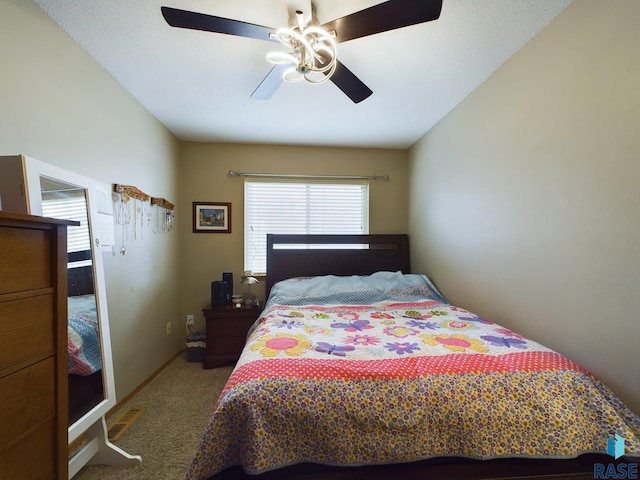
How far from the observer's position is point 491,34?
1.58 meters

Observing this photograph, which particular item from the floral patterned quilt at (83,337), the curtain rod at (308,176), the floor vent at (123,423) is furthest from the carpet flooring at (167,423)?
the curtain rod at (308,176)

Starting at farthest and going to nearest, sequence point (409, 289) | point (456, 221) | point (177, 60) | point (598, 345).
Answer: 1. point (409, 289)
2. point (456, 221)
3. point (177, 60)
4. point (598, 345)

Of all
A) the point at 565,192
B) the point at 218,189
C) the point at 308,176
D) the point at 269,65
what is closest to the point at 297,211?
the point at 308,176

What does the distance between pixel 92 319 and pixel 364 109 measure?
2.47 metres

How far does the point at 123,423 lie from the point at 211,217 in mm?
2032

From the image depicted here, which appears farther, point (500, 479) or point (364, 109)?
point (364, 109)

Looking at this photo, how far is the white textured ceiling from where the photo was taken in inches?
56.1

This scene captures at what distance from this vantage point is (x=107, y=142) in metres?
1.96

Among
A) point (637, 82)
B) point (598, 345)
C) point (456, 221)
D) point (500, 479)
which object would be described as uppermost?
point (637, 82)

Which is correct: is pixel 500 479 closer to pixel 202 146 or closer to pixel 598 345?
pixel 598 345

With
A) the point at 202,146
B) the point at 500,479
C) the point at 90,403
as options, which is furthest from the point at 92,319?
the point at 202,146

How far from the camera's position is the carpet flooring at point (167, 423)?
1514 mm

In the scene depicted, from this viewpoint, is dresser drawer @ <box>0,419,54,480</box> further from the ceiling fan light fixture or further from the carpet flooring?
the ceiling fan light fixture

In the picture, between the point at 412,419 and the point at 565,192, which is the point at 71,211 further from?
the point at 565,192
